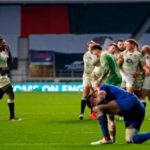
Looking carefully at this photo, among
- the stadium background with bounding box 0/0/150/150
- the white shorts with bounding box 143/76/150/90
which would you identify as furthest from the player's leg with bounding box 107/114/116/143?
the stadium background with bounding box 0/0/150/150

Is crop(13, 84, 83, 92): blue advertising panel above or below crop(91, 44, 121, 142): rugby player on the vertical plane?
below

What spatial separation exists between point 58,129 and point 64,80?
102ft

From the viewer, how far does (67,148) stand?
12.8m

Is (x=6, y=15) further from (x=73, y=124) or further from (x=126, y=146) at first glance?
(x=126, y=146)

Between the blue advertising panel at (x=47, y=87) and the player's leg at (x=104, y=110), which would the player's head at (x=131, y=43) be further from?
the blue advertising panel at (x=47, y=87)

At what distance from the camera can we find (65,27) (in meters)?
52.9

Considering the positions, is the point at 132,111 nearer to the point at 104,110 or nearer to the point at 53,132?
the point at 104,110

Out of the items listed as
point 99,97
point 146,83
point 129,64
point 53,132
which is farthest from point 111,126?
point 146,83

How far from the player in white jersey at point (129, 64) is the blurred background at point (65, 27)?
3189 cm

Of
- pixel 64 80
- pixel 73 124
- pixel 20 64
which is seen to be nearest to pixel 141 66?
pixel 73 124

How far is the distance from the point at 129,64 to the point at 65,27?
34538 mm

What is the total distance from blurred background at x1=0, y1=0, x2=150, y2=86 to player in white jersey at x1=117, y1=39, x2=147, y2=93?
31893 mm

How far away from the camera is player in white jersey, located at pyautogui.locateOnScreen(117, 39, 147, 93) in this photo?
18323mm

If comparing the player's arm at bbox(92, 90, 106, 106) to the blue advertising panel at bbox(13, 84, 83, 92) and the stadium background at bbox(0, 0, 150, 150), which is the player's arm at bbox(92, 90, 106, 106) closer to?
the blue advertising panel at bbox(13, 84, 83, 92)
